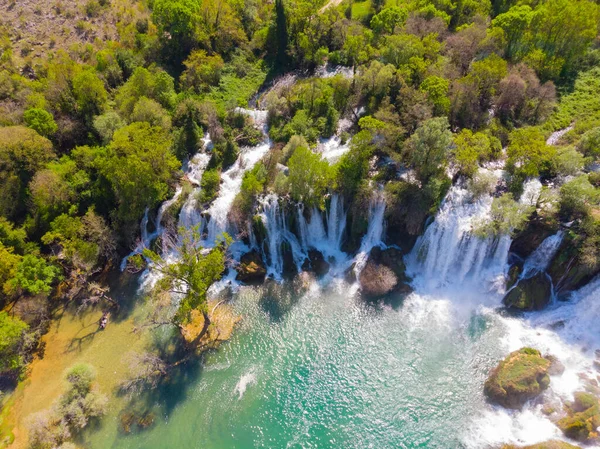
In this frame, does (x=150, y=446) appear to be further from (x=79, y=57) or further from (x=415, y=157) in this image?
(x=79, y=57)

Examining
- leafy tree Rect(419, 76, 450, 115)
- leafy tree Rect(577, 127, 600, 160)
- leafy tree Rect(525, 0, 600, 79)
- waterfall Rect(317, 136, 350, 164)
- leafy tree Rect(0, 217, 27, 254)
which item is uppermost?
leafy tree Rect(525, 0, 600, 79)

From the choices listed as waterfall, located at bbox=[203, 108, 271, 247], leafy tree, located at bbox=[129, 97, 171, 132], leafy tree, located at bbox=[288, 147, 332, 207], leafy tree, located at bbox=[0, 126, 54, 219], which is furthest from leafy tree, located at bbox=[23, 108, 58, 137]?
leafy tree, located at bbox=[288, 147, 332, 207]

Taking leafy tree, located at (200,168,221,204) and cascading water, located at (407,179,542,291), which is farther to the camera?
leafy tree, located at (200,168,221,204)

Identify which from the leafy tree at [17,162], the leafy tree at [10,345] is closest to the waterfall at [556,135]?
the leafy tree at [10,345]

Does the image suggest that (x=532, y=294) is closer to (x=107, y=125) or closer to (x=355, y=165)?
(x=355, y=165)

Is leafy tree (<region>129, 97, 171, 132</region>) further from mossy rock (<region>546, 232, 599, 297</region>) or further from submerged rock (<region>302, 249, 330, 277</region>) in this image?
mossy rock (<region>546, 232, 599, 297</region>)

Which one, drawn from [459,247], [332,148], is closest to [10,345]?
[332,148]

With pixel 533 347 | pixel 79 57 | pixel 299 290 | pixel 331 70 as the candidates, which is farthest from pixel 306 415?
pixel 79 57
